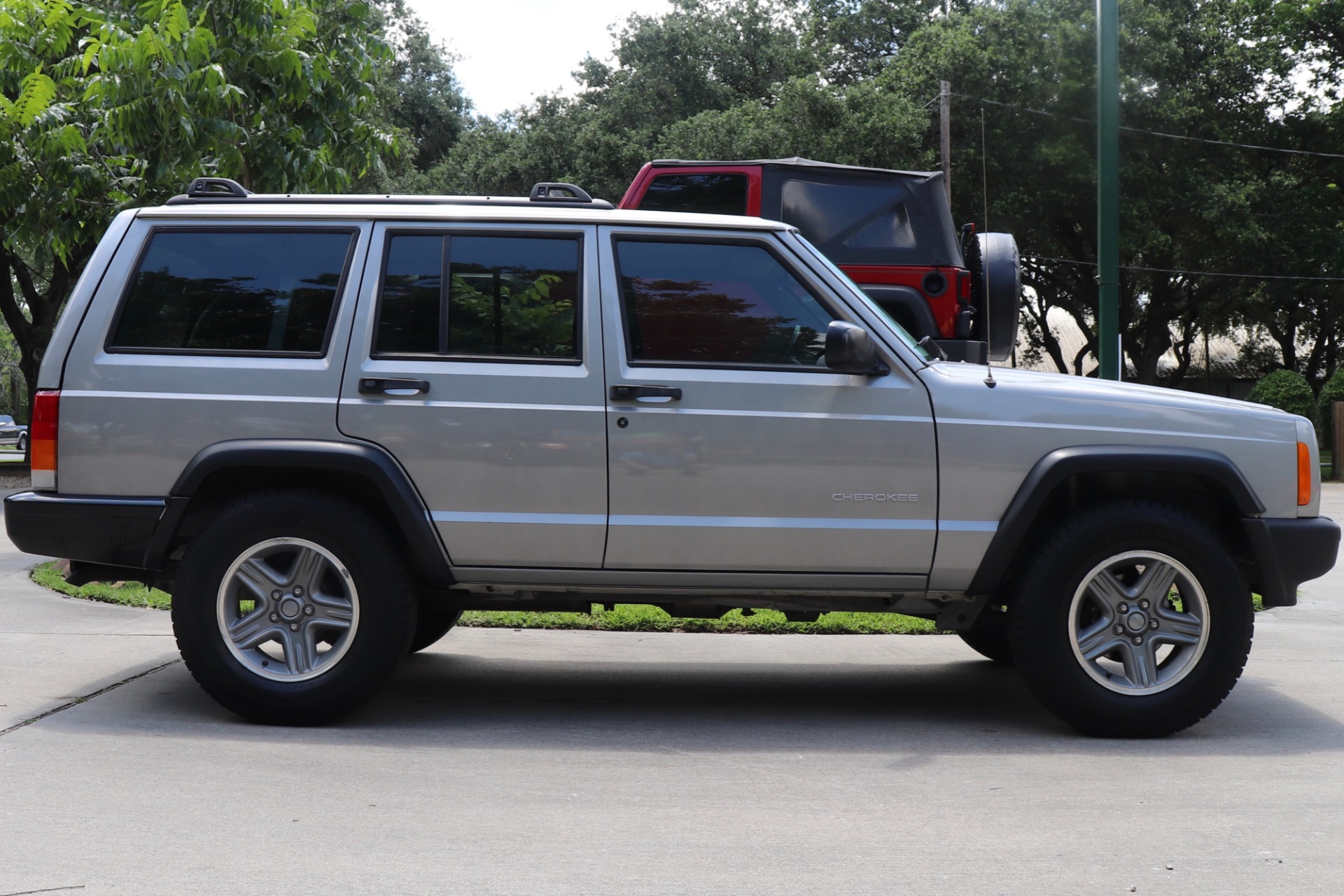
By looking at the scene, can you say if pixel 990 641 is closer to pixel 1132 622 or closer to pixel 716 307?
pixel 1132 622

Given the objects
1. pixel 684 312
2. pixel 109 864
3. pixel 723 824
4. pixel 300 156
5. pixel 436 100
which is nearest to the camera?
pixel 109 864

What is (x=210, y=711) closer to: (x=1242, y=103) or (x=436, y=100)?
(x=1242, y=103)

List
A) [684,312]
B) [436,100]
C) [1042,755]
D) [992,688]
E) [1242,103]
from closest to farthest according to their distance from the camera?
[1042,755], [684,312], [992,688], [1242,103], [436,100]

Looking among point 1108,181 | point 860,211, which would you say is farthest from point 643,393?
point 1108,181

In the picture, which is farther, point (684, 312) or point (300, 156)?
point (300, 156)

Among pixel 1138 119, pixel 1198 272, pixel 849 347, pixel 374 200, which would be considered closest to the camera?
pixel 849 347

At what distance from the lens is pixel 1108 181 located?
8.94m

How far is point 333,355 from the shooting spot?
5234 millimetres

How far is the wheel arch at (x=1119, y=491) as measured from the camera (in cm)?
506

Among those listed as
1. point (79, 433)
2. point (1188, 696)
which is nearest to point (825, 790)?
point (1188, 696)

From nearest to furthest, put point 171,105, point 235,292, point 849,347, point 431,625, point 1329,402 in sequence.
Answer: point 849,347 < point 235,292 < point 431,625 < point 171,105 < point 1329,402

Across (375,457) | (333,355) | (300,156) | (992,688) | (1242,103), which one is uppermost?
(1242,103)

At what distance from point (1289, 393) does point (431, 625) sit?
921 inches

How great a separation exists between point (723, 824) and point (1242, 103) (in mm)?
34350
